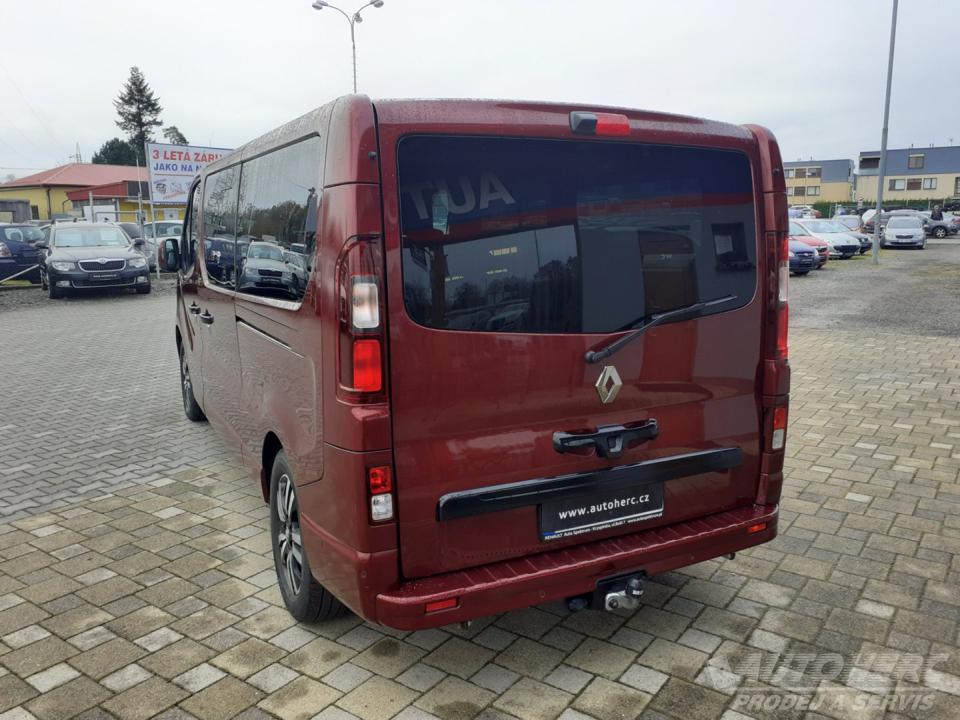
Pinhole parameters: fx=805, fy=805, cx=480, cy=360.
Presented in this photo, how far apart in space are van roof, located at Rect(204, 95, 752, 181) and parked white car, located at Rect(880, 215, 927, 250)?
3468 cm

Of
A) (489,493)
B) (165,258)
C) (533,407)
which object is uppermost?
(165,258)

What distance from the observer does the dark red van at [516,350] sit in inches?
110

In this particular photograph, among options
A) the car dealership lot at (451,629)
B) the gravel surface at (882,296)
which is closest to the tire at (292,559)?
the car dealership lot at (451,629)

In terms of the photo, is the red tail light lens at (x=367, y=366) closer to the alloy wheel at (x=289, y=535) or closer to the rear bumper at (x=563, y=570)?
the rear bumper at (x=563, y=570)

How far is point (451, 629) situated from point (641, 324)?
1.60 m

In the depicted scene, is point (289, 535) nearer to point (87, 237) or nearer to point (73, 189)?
point (87, 237)

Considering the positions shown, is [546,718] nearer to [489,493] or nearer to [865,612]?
[489,493]

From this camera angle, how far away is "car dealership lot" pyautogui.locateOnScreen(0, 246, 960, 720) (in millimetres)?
3082

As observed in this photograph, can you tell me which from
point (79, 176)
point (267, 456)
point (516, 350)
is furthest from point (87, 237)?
point (79, 176)

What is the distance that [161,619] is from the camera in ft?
12.2

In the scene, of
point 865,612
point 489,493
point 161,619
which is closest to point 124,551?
point 161,619

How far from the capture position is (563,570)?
9.96ft

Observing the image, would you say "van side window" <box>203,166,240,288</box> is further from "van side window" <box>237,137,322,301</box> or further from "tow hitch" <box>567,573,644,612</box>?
"tow hitch" <box>567,573,644,612</box>

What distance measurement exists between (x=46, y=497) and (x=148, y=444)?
1238mm
